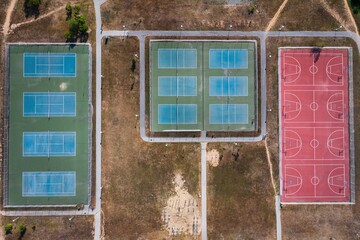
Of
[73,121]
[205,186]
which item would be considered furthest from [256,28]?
[73,121]

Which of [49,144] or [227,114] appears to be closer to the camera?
[49,144]

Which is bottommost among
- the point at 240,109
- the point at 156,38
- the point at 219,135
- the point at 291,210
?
the point at 291,210

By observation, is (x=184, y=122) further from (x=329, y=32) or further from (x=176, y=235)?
(x=329, y=32)

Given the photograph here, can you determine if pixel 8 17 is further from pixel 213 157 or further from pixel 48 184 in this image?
pixel 213 157

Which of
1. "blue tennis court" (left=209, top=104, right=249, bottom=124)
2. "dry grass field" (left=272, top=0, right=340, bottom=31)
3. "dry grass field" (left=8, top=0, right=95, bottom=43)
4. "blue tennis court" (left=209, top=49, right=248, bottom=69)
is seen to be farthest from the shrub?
"dry grass field" (left=8, top=0, right=95, bottom=43)

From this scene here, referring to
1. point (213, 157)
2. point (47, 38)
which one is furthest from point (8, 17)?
point (213, 157)
